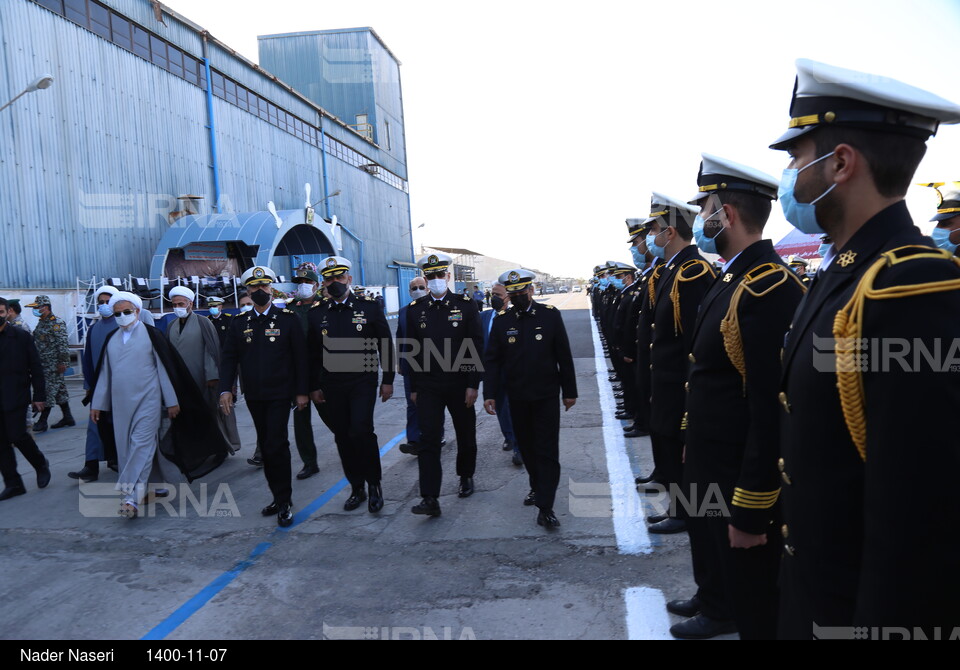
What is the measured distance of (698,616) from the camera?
10.5 feet

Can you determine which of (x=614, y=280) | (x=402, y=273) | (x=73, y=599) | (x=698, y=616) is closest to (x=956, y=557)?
(x=698, y=616)

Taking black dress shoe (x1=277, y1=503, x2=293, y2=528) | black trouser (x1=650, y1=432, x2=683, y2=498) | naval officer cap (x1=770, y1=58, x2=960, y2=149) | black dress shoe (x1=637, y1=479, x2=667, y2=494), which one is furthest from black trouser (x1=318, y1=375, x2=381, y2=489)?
naval officer cap (x1=770, y1=58, x2=960, y2=149)

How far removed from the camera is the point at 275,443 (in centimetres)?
537

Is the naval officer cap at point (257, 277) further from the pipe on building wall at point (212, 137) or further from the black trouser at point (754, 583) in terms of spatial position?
the pipe on building wall at point (212, 137)

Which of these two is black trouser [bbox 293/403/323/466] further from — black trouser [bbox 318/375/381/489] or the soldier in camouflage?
the soldier in camouflage

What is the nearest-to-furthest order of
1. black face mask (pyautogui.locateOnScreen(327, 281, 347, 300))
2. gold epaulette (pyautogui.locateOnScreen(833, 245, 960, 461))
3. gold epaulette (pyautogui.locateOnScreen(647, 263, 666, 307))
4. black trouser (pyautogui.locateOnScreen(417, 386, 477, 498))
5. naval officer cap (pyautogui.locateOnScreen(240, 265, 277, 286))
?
gold epaulette (pyautogui.locateOnScreen(833, 245, 960, 461)), gold epaulette (pyautogui.locateOnScreen(647, 263, 666, 307)), black trouser (pyautogui.locateOnScreen(417, 386, 477, 498)), naval officer cap (pyautogui.locateOnScreen(240, 265, 277, 286)), black face mask (pyautogui.locateOnScreen(327, 281, 347, 300))

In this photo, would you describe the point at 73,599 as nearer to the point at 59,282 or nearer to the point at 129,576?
the point at 129,576

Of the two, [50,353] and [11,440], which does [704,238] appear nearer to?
[11,440]

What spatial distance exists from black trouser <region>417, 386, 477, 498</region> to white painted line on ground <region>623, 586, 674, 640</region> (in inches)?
80.1

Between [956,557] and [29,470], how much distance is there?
9012 mm

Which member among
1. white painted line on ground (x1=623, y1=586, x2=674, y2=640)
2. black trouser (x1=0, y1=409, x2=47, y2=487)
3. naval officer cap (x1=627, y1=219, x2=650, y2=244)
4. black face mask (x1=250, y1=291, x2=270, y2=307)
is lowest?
white painted line on ground (x1=623, y1=586, x2=674, y2=640)

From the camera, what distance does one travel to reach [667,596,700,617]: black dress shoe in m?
3.30

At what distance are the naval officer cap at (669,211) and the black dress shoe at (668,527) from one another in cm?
220

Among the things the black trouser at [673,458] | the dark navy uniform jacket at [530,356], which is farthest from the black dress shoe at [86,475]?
the black trouser at [673,458]
